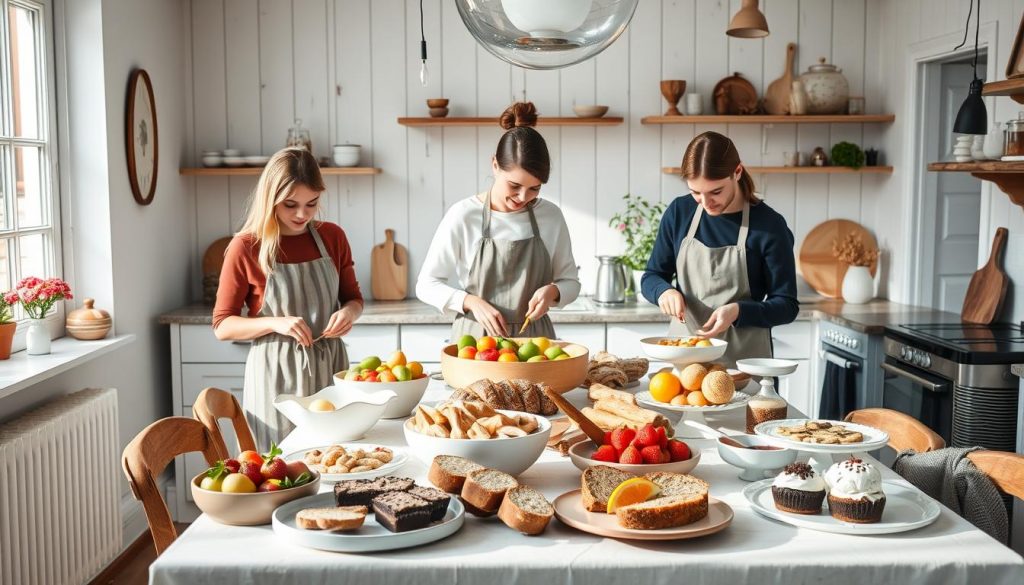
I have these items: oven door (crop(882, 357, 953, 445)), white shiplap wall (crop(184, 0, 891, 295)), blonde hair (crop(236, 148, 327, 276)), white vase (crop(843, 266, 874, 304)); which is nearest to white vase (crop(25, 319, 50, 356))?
blonde hair (crop(236, 148, 327, 276))

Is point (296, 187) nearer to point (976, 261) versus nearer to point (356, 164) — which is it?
point (356, 164)

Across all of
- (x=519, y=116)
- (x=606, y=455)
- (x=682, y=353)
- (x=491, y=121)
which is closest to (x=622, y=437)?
(x=606, y=455)

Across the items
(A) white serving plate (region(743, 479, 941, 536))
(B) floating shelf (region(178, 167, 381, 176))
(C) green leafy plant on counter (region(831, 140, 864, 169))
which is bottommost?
(A) white serving plate (region(743, 479, 941, 536))

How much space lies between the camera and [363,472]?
1799mm

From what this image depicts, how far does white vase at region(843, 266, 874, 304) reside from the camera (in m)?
4.62

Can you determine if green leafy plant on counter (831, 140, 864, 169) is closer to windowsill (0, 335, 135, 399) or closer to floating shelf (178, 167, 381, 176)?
floating shelf (178, 167, 381, 176)

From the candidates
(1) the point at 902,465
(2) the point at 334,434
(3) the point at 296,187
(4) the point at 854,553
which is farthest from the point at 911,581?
(3) the point at 296,187

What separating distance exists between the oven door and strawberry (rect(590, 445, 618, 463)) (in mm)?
2041

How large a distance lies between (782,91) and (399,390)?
3083 millimetres

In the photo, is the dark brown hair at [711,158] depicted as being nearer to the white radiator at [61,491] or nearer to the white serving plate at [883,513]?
the white serving plate at [883,513]

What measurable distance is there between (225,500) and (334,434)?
0.56 metres

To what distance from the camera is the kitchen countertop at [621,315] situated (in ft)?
13.6

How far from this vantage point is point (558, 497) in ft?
5.46

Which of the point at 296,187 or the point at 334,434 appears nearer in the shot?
the point at 334,434
